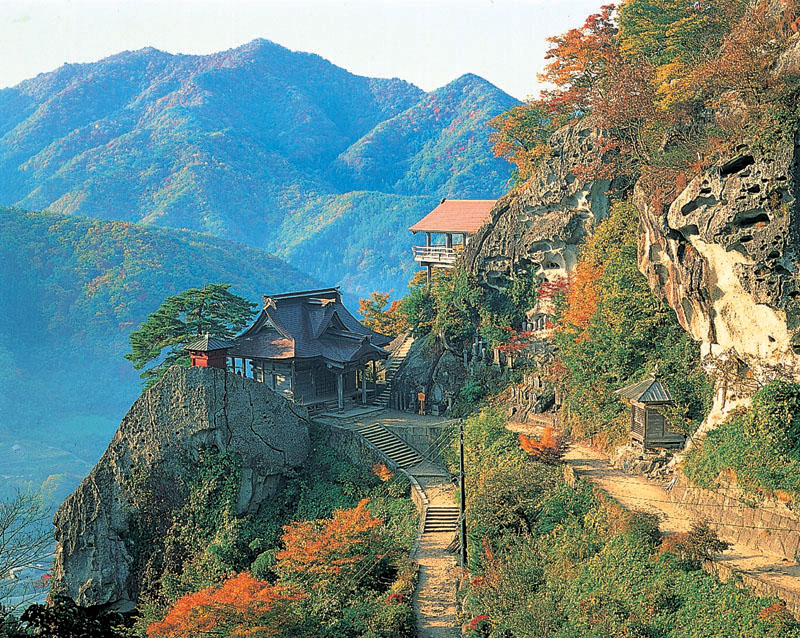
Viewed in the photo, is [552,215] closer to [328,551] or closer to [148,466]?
[328,551]

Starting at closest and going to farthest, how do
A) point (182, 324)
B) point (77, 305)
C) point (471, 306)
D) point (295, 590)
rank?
point (295, 590) → point (471, 306) → point (182, 324) → point (77, 305)

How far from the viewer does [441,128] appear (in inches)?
4897

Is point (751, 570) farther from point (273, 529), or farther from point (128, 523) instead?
point (128, 523)

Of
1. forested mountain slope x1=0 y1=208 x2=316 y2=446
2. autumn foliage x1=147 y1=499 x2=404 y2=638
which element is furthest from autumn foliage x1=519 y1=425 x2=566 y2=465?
forested mountain slope x1=0 y1=208 x2=316 y2=446

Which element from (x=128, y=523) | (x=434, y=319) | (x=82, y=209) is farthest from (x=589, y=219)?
(x=82, y=209)

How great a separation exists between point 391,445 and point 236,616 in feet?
40.4

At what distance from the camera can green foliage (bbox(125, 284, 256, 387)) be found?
116 ft

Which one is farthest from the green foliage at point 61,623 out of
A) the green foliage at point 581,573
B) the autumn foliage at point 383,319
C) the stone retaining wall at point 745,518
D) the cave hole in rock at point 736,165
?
the autumn foliage at point 383,319

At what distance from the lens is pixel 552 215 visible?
2866 cm

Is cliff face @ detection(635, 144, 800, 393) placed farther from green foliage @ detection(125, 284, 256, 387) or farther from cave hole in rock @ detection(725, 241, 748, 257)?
green foliage @ detection(125, 284, 256, 387)

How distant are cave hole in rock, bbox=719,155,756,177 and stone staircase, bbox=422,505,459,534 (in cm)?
1229

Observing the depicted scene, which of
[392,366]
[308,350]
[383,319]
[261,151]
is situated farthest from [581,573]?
[261,151]

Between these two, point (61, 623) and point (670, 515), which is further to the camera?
point (670, 515)

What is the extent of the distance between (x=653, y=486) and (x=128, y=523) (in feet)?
57.9
